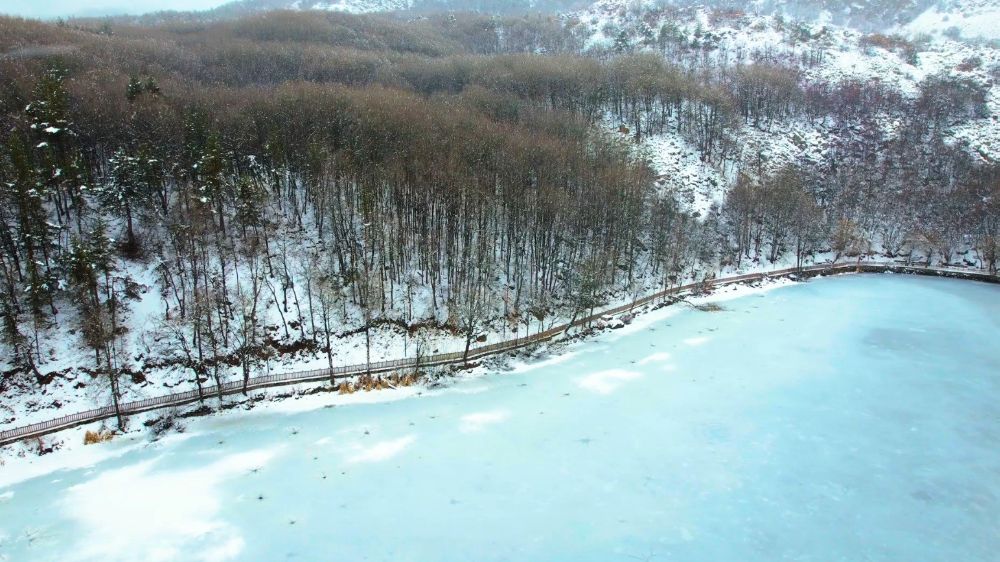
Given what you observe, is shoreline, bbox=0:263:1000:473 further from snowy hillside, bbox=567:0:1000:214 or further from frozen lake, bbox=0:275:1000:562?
snowy hillside, bbox=567:0:1000:214

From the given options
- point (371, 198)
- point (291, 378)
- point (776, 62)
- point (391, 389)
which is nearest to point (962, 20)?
point (776, 62)

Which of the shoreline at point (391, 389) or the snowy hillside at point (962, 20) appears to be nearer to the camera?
the shoreline at point (391, 389)

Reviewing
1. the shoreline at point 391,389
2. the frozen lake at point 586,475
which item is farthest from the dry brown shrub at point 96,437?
the frozen lake at point 586,475

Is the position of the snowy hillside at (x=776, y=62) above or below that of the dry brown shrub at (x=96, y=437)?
above

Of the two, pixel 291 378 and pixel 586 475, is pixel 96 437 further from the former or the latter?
pixel 586 475

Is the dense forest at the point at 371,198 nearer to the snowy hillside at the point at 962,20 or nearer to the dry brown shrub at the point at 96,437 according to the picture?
the dry brown shrub at the point at 96,437

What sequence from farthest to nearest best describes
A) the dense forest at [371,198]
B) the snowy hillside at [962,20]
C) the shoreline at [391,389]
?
the snowy hillside at [962,20], the dense forest at [371,198], the shoreline at [391,389]
